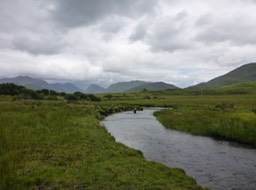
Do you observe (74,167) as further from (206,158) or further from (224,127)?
(224,127)

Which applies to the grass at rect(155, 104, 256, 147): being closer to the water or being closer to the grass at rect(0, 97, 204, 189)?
the water

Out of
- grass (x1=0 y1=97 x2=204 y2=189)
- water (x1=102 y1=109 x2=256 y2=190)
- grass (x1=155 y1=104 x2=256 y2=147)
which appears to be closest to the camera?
grass (x1=0 y1=97 x2=204 y2=189)

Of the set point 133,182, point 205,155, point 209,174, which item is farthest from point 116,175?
point 205,155

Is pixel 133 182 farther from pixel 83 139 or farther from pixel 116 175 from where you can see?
pixel 83 139

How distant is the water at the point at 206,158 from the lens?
1828cm

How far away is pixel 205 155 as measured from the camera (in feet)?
85.0

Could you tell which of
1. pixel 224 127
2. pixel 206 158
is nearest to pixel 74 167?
pixel 206 158

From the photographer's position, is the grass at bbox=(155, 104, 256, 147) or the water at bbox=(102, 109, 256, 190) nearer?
the water at bbox=(102, 109, 256, 190)

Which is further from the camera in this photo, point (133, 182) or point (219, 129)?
point (219, 129)

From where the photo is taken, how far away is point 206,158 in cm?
2466

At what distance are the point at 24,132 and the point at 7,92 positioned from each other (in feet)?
373

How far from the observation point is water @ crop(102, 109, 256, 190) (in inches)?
720

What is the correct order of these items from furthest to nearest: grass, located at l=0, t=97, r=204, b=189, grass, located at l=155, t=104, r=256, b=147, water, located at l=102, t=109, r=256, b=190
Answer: grass, located at l=155, t=104, r=256, b=147
water, located at l=102, t=109, r=256, b=190
grass, located at l=0, t=97, r=204, b=189

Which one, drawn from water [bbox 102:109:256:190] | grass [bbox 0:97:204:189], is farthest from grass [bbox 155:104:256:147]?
grass [bbox 0:97:204:189]
